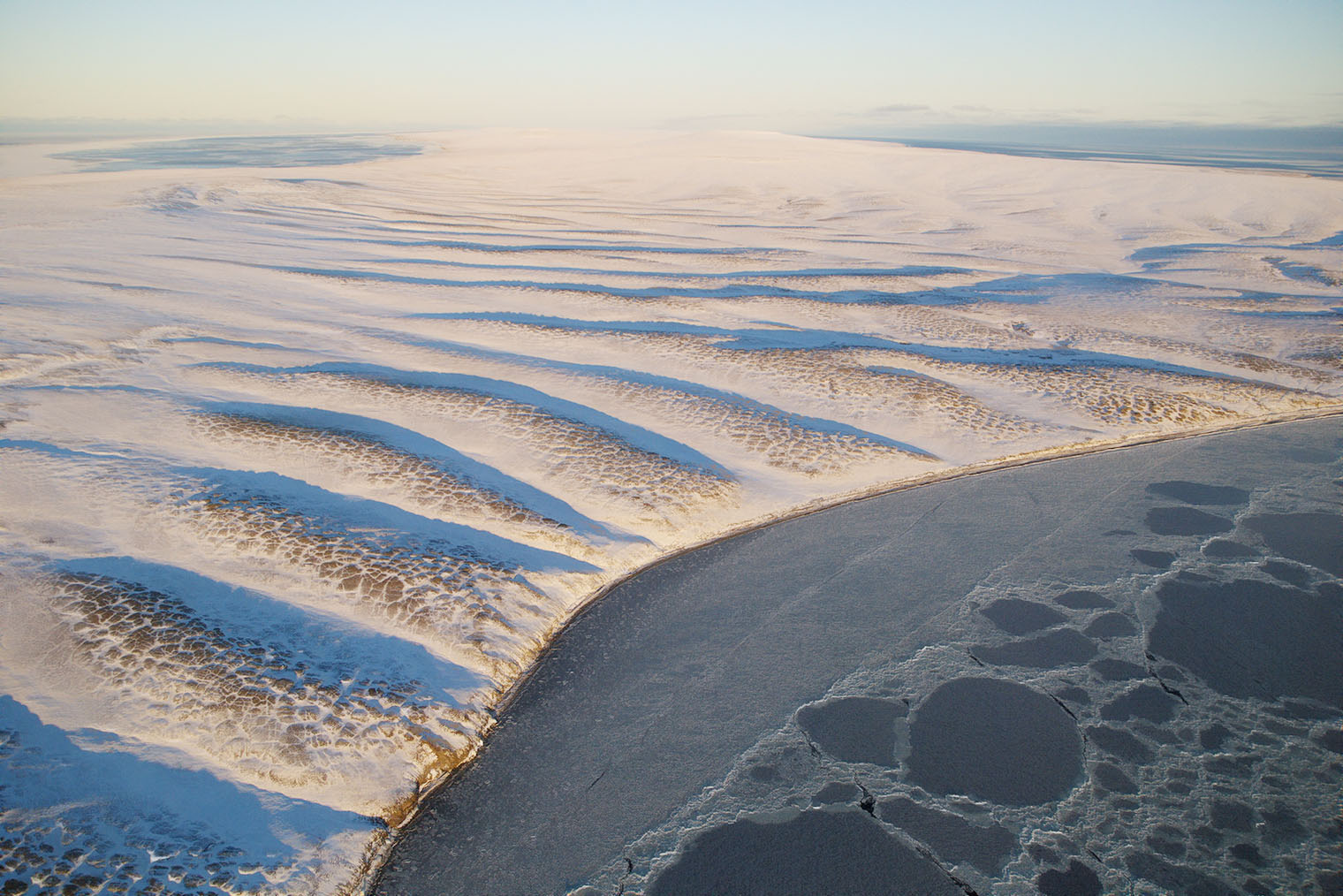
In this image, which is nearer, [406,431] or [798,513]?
[798,513]

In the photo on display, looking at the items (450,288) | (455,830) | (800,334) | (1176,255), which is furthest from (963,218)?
(455,830)

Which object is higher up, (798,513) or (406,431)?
(406,431)

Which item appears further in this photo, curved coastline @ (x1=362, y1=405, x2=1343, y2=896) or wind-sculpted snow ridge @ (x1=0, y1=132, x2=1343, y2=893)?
wind-sculpted snow ridge @ (x1=0, y1=132, x2=1343, y2=893)

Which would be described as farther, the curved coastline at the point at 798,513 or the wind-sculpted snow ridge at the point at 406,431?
the wind-sculpted snow ridge at the point at 406,431
